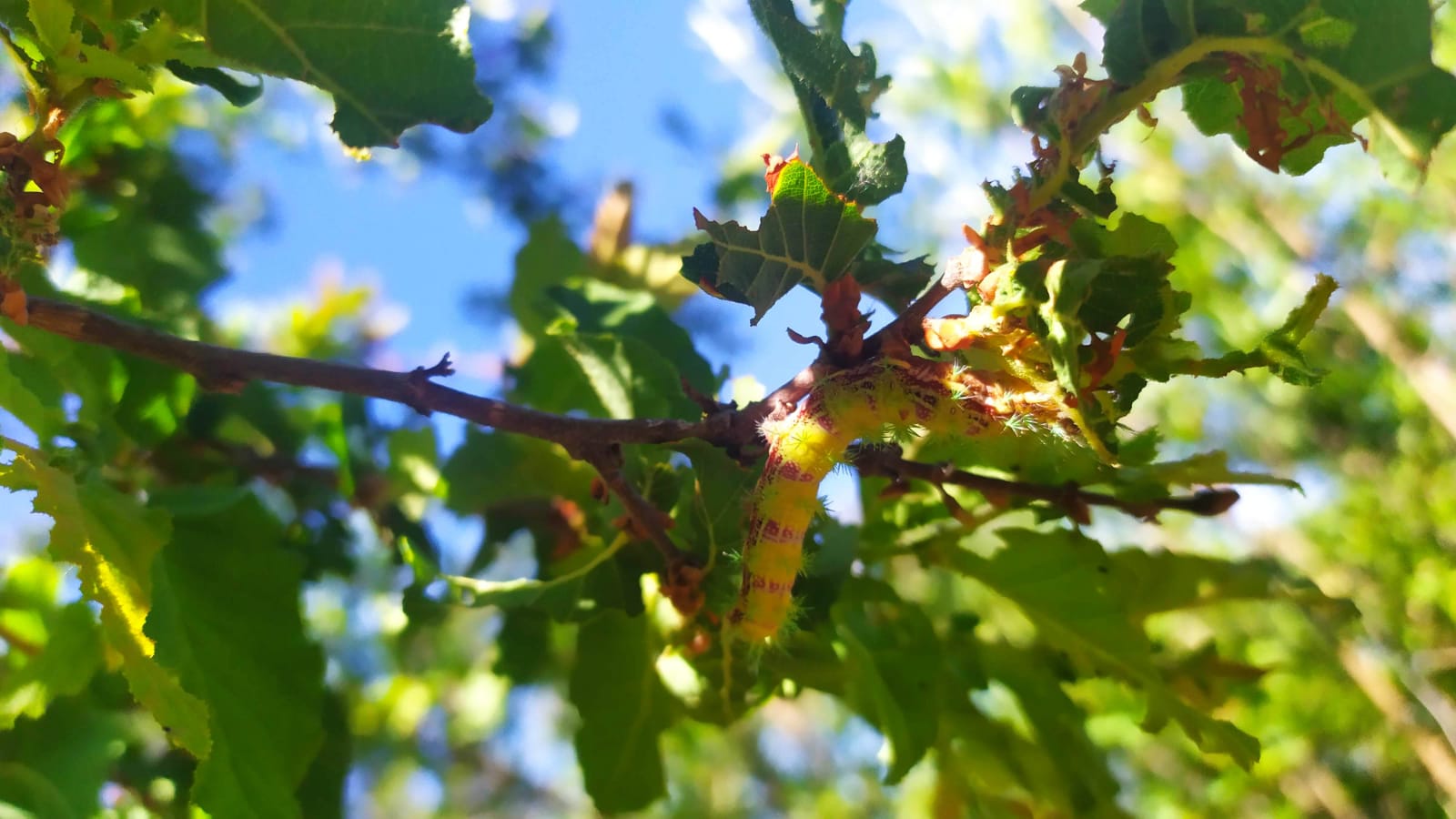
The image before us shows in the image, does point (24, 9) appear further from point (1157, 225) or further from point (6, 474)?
point (1157, 225)

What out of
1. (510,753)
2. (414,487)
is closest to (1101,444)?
(414,487)

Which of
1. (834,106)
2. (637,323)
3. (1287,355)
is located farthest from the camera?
(637,323)

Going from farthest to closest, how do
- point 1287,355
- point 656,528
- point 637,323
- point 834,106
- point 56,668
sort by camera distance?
point 637,323
point 56,668
point 656,528
point 834,106
point 1287,355

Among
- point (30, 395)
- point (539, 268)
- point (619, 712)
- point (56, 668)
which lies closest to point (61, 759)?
point (56, 668)

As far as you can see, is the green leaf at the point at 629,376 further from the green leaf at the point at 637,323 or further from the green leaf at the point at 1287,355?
the green leaf at the point at 1287,355

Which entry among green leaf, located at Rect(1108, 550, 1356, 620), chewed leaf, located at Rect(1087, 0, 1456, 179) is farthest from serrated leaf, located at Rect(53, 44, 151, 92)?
green leaf, located at Rect(1108, 550, 1356, 620)

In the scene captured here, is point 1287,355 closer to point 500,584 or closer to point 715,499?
point 715,499

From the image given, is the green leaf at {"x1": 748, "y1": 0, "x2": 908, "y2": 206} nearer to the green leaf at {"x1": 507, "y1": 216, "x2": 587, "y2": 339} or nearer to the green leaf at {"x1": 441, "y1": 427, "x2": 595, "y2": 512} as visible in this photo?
the green leaf at {"x1": 441, "y1": 427, "x2": 595, "y2": 512}
